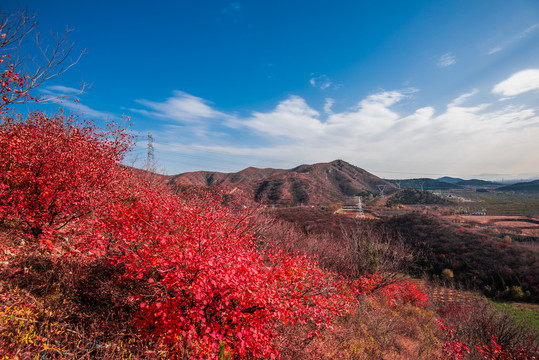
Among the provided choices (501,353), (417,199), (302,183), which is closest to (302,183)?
(302,183)

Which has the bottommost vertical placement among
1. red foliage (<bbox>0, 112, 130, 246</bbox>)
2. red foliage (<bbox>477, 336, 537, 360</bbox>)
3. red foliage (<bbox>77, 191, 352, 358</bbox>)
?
red foliage (<bbox>477, 336, 537, 360</bbox>)

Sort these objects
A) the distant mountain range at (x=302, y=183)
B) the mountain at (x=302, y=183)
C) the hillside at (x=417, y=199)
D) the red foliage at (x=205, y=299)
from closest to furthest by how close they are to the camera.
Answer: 1. the red foliage at (x=205, y=299)
2. the mountain at (x=302, y=183)
3. the distant mountain range at (x=302, y=183)
4. the hillside at (x=417, y=199)

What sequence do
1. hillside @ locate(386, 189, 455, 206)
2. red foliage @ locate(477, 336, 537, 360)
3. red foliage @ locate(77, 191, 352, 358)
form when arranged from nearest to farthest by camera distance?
red foliage @ locate(77, 191, 352, 358), red foliage @ locate(477, 336, 537, 360), hillside @ locate(386, 189, 455, 206)

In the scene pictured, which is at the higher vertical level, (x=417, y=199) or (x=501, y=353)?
(x=417, y=199)

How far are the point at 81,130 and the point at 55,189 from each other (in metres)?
4.89

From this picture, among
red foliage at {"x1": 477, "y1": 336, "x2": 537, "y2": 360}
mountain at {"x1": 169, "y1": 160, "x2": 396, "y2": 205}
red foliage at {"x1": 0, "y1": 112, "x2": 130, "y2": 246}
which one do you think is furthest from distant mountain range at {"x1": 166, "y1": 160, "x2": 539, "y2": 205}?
red foliage at {"x1": 477, "y1": 336, "x2": 537, "y2": 360}

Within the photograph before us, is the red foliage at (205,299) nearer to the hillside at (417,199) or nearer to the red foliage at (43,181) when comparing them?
the red foliage at (43,181)

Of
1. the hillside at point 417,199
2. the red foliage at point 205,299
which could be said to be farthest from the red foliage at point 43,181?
the hillside at point 417,199

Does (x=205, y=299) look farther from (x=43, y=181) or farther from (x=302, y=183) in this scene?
(x=302, y=183)

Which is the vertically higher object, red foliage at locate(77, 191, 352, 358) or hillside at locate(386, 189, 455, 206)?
red foliage at locate(77, 191, 352, 358)

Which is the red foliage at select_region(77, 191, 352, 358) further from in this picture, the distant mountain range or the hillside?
the hillside

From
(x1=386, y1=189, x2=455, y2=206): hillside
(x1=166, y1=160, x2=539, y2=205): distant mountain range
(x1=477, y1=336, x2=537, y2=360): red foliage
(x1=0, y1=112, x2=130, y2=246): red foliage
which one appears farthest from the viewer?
(x1=386, y1=189, x2=455, y2=206): hillside

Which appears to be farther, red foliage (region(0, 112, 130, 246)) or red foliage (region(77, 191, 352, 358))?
red foliage (region(0, 112, 130, 246))

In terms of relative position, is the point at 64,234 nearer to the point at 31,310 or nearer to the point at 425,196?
the point at 31,310
